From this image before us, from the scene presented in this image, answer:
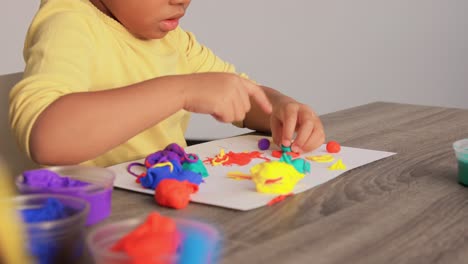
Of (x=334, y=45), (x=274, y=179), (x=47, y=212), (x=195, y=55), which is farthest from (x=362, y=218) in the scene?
(x=334, y=45)

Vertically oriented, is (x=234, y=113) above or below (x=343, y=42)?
above

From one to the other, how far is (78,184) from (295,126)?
1.67 ft

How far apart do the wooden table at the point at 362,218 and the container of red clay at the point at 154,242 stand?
111mm

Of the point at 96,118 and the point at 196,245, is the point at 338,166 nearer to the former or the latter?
the point at 96,118

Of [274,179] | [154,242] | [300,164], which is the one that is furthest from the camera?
[300,164]

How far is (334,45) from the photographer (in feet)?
10.1

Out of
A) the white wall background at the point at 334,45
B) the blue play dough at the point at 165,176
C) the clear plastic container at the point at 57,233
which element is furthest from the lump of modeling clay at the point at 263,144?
the white wall background at the point at 334,45

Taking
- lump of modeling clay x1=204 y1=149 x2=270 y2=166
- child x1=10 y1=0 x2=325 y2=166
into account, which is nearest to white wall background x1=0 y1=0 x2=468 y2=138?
child x1=10 y1=0 x2=325 y2=166

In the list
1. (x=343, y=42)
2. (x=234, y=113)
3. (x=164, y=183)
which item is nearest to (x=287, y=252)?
(x=164, y=183)

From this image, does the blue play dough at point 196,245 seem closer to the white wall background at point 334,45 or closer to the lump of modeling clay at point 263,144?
the lump of modeling clay at point 263,144

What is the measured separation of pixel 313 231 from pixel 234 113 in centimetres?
27

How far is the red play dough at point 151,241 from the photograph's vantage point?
20.1 inches

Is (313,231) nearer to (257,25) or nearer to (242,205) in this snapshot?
(242,205)

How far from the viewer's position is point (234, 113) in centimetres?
96
